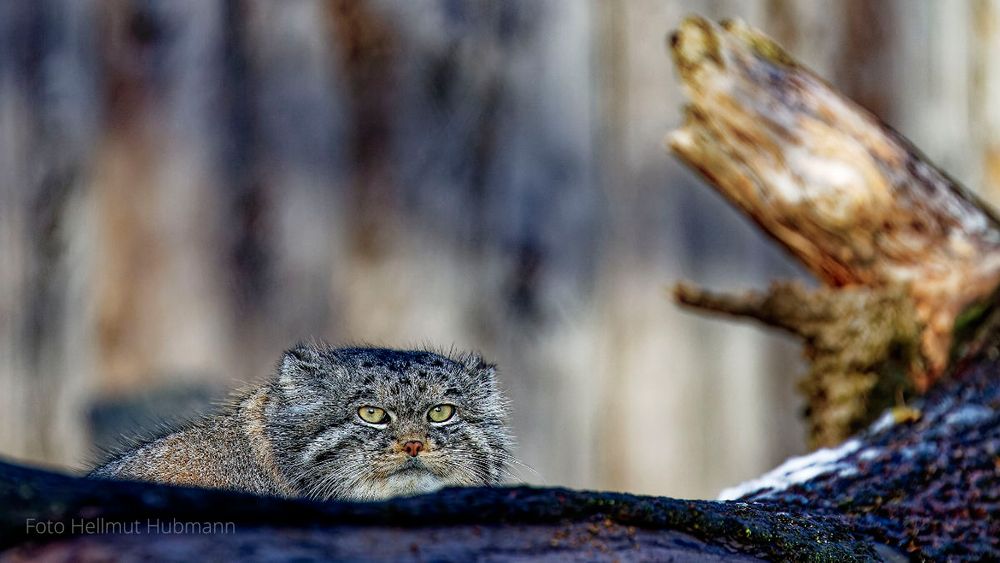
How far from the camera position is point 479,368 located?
9.84 feet

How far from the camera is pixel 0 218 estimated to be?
4691 mm

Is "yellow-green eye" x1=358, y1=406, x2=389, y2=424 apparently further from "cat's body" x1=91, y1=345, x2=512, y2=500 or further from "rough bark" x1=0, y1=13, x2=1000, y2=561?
"rough bark" x1=0, y1=13, x2=1000, y2=561

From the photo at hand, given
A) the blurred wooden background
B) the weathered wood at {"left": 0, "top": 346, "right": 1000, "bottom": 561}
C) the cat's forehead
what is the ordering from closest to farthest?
the weathered wood at {"left": 0, "top": 346, "right": 1000, "bottom": 561} → the cat's forehead → the blurred wooden background

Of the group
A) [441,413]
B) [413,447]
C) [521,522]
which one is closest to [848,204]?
[441,413]

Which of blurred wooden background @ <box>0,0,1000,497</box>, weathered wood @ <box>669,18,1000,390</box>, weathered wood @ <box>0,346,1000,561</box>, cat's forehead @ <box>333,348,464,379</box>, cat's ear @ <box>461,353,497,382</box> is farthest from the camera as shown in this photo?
blurred wooden background @ <box>0,0,1000,497</box>

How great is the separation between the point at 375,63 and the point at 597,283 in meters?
1.19

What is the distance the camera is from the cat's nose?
264cm

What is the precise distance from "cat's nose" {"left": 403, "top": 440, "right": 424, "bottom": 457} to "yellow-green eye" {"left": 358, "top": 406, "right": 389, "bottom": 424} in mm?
89

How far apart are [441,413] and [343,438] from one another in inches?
9.3

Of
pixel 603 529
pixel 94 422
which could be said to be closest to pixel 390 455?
pixel 603 529

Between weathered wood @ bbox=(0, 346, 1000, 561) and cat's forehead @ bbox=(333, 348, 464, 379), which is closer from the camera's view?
weathered wood @ bbox=(0, 346, 1000, 561)

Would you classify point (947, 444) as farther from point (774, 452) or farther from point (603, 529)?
point (774, 452)

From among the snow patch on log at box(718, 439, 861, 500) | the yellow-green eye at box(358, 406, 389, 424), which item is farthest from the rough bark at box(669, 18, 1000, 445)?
the yellow-green eye at box(358, 406, 389, 424)

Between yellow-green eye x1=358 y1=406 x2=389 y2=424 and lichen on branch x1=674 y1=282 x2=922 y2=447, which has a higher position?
lichen on branch x1=674 y1=282 x2=922 y2=447
